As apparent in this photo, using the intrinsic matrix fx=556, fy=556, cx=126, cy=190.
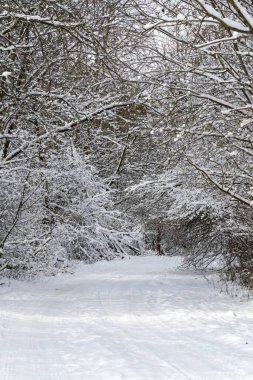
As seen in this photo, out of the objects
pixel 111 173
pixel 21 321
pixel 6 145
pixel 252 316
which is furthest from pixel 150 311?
pixel 111 173

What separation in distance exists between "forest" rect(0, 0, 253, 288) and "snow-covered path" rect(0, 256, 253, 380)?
1497 millimetres

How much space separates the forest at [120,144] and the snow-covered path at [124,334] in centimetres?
150

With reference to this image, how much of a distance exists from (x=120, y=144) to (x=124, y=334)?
9226mm

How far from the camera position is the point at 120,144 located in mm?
16109

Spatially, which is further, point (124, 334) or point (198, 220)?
point (198, 220)

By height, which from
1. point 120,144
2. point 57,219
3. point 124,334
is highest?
point 120,144

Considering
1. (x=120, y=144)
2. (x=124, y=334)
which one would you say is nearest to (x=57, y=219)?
(x=120, y=144)

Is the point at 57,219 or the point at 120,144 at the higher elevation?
the point at 120,144

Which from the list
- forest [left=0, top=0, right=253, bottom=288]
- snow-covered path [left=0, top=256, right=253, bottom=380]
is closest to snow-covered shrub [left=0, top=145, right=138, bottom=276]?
forest [left=0, top=0, right=253, bottom=288]

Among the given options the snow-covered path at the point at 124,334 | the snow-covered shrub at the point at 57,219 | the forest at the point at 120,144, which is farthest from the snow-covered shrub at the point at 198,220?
the snow-covered path at the point at 124,334

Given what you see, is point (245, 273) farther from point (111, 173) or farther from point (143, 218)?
point (111, 173)

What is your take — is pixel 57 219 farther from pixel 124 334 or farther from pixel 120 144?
pixel 124 334

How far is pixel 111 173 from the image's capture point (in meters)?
19.9

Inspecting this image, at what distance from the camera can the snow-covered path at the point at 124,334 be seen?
5672 millimetres
